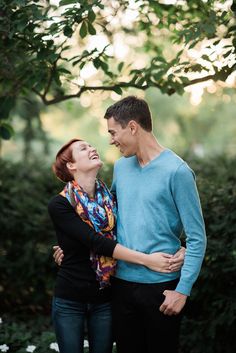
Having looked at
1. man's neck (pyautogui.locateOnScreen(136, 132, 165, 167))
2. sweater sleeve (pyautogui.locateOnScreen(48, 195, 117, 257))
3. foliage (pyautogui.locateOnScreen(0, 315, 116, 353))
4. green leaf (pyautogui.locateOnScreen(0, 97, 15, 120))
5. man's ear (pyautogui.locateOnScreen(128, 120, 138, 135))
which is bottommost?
foliage (pyautogui.locateOnScreen(0, 315, 116, 353))

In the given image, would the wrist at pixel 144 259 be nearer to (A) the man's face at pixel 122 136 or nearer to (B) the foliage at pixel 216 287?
(A) the man's face at pixel 122 136

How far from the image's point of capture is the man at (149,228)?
3.03m

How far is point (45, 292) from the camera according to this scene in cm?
653

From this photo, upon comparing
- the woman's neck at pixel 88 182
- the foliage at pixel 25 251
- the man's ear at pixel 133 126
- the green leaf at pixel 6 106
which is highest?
the green leaf at pixel 6 106

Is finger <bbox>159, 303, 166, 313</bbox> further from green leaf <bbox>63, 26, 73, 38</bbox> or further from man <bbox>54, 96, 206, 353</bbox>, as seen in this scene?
green leaf <bbox>63, 26, 73, 38</bbox>

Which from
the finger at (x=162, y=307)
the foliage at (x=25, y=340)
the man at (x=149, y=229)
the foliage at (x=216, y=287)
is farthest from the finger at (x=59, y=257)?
the foliage at (x=216, y=287)

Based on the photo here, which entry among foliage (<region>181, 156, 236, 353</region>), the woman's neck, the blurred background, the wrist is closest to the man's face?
the woman's neck

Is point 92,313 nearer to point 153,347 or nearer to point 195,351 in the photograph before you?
point 153,347

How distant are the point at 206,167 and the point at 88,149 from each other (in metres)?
4.32

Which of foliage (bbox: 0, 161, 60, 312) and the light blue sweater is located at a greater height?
the light blue sweater

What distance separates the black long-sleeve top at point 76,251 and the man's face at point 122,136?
445mm

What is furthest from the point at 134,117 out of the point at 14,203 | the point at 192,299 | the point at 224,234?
the point at 14,203

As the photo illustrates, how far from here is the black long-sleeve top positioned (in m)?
3.14

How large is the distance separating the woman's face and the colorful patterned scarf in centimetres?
12
